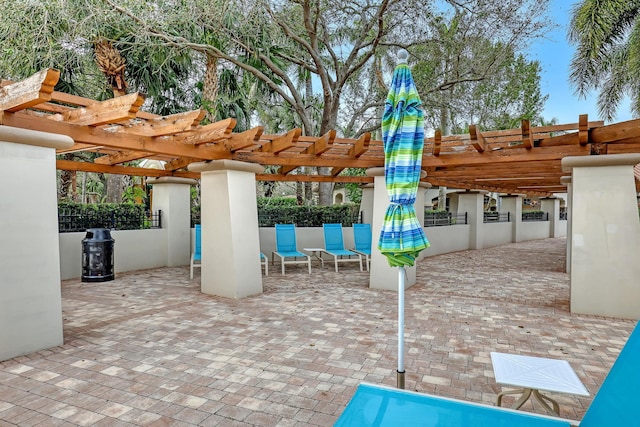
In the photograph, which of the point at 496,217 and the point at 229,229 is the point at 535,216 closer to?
the point at 496,217

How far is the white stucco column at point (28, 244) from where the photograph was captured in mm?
4172

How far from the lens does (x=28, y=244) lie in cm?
438

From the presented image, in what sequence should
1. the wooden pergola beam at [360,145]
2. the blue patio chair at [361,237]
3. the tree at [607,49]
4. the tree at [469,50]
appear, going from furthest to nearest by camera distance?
the tree at [607,49] < the tree at [469,50] < the blue patio chair at [361,237] < the wooden pergola beam at [360,145]

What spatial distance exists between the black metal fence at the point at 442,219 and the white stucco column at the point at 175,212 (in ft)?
25.7

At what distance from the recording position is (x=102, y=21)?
928 cm

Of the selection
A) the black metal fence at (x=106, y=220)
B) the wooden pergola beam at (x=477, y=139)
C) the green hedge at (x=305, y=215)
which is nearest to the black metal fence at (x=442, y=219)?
the green hedge at (x=305, y=215)

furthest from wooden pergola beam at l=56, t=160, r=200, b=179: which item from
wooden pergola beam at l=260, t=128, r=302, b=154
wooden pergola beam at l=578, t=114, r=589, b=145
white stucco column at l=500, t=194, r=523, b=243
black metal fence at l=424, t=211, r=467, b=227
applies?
white stucco column at l=500, t=194, r=523, b=243

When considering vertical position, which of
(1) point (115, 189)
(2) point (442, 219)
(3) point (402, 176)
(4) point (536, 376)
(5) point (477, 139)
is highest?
(5) point (477, 139)

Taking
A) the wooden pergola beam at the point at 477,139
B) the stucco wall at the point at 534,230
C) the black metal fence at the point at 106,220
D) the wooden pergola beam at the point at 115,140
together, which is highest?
the wooden pergola beam at the point at 477,139

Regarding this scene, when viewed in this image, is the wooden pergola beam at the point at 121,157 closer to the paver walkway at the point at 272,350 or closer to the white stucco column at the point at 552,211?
the paver walkway at the point at 272,350

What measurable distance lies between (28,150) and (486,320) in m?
6.34

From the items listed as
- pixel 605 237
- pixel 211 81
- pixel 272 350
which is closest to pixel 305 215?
pixel 211 81

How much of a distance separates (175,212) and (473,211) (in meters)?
Result: 11.4

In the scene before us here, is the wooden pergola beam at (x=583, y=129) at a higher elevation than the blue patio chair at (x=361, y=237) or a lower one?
higher
